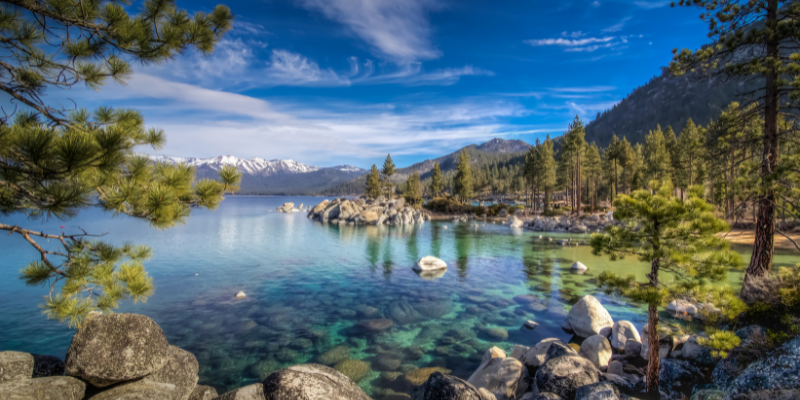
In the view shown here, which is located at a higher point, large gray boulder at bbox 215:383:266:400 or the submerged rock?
large gray boulder at bbox 215:383:266:400

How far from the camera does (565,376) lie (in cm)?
711

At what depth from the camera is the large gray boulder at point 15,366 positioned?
19.6 ft

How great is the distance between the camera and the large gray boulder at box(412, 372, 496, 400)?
6250 mm

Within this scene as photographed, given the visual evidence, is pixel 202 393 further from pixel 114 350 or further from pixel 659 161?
pixel 659 161

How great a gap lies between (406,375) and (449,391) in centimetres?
350

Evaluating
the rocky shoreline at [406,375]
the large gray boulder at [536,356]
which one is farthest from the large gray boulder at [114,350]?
the large gray boulder at [536,356]

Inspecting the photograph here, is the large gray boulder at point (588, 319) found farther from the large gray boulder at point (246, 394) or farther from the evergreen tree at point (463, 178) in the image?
the evergreen tree at point (463, 178)

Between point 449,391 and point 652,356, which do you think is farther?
point 652,356

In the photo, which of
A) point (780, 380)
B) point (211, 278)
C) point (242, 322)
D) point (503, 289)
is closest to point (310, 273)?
point (211, 278)

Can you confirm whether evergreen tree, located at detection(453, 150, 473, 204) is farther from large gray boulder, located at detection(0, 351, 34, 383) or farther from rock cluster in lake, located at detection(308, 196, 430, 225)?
large gray boulder, located at detection(0, 351, 34, 383)

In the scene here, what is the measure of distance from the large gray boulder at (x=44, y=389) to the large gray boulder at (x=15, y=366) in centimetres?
131

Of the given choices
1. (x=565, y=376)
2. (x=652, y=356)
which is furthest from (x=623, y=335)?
(x=565, y=376)

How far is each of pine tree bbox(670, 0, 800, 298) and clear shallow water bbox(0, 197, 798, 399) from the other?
227 inches

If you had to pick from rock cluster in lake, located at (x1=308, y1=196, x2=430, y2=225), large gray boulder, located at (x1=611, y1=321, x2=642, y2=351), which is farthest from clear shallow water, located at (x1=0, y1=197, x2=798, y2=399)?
rock cluster in lake, located at (x1=308, y1=196, x2=430, y2=225)
